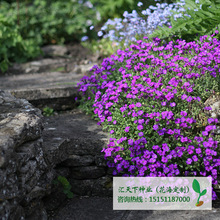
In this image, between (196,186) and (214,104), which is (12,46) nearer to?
(214,104)

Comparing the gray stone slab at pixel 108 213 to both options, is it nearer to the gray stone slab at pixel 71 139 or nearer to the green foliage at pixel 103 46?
the gray stone slab at pixel 71 139

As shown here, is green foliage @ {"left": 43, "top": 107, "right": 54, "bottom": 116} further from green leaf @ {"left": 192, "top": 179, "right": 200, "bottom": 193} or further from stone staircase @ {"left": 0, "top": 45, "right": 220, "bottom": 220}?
green leaf @ {"left": 192, "top": 179, "right": 200, "bottom": 193}

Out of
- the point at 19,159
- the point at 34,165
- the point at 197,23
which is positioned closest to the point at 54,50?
the point at 197,23

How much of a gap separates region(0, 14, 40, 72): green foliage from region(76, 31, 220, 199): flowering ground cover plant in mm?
2665

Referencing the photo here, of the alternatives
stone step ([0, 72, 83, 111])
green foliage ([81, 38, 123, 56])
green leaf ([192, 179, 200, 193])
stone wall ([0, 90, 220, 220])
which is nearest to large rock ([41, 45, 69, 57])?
green foliage ([81, 38, 123, 56])

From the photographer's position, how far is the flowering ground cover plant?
2.97 meters

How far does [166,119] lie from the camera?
3.04m

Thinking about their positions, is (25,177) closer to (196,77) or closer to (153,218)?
(153,218)

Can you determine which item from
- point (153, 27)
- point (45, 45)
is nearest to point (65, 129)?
point (153, 27)

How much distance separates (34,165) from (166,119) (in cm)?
118

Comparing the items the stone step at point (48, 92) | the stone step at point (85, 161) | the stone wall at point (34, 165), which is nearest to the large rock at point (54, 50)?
the stone step at point (48, 92)

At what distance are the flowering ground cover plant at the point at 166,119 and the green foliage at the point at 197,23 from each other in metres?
0.44

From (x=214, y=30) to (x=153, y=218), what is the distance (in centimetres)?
220

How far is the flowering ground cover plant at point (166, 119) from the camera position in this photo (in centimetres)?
297
